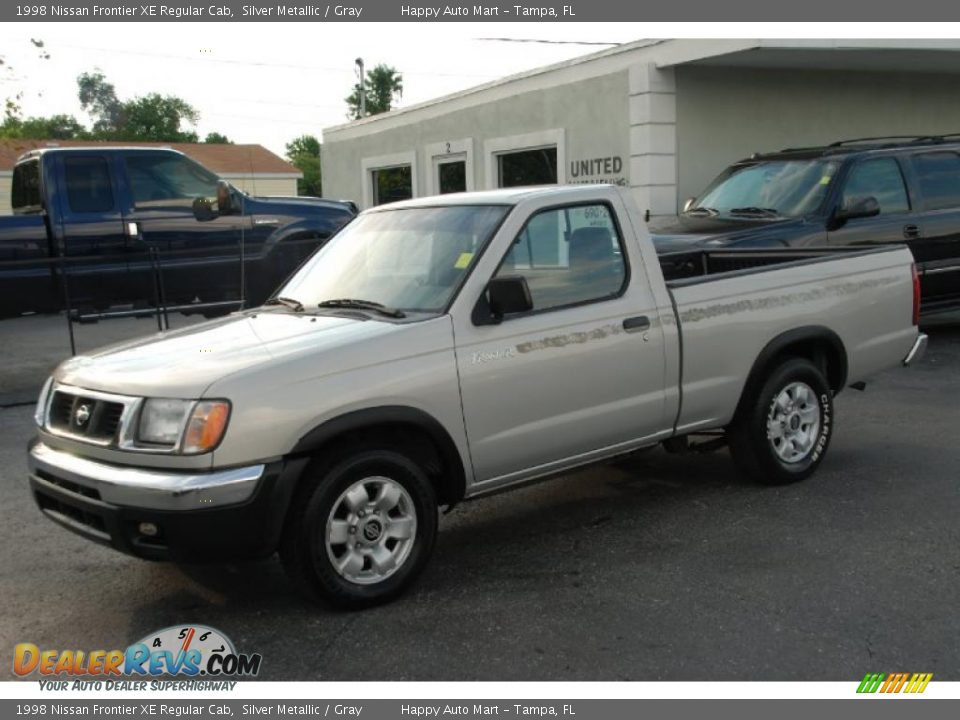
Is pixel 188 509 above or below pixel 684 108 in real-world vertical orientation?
below

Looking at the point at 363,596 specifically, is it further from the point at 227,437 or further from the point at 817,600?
the point at 817,600

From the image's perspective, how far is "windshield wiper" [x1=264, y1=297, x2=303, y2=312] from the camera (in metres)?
5.19

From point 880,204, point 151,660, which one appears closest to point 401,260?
point 151,660

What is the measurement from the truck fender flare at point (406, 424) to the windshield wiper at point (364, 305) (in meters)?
0.55

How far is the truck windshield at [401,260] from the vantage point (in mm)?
4887

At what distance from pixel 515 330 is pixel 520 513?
56.4 inches

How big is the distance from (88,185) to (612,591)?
8.72m

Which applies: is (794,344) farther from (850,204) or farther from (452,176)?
(452,176)

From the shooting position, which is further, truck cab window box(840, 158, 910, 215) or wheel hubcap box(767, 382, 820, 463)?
truck cab window box(840, 158, 910, 215)

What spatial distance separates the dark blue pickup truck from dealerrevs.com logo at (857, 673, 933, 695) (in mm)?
8286

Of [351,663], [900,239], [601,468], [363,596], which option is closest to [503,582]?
[363,596]

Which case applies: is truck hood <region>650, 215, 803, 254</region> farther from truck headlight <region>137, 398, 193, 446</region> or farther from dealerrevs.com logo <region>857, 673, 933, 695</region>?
truck headlight <region>137, 398, 193, 446</region>

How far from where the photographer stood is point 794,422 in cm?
609

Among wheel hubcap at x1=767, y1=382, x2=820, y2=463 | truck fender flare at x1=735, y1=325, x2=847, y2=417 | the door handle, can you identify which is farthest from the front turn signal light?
wheel hubcap at x1=767, y1=382, x2=820, y2=463
